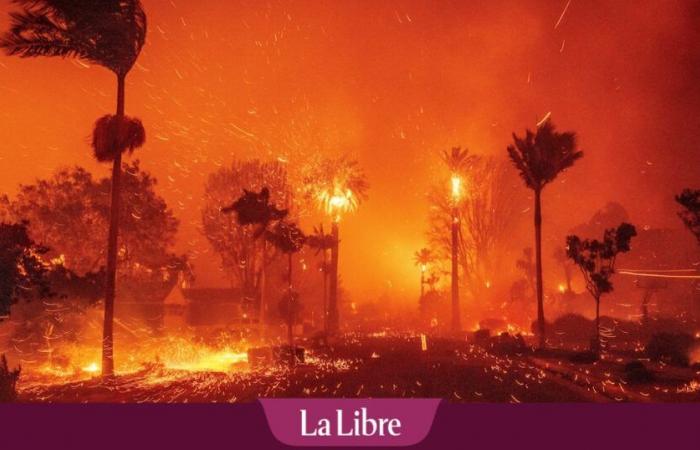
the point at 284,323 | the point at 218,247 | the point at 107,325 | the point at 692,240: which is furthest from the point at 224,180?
the point at 692,240

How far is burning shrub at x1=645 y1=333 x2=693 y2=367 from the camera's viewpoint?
87.4 ft

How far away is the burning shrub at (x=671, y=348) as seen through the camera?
1048 inches

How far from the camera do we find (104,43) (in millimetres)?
22562

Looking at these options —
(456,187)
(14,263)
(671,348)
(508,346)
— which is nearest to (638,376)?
(671,348)

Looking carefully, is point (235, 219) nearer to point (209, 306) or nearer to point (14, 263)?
point (209, 306)

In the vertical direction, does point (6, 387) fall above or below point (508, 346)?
above

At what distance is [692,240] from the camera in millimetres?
71188

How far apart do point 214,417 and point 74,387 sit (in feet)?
46.0

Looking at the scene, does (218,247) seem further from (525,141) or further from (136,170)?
(525,141)

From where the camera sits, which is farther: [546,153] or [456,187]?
[456,187]

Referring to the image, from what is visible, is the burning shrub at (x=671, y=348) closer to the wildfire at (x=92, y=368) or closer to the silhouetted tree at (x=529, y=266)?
the wildfire at (x=92, y=368)

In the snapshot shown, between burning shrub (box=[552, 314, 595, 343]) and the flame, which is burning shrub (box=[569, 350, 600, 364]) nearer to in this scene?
burning shrub (box=[552, 314, 595, 343])

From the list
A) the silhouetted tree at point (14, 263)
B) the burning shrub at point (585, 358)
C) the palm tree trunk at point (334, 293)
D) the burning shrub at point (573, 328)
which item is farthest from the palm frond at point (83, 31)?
the palm tree trunk at point (334, 293)

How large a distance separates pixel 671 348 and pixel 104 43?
2664 centimetres
